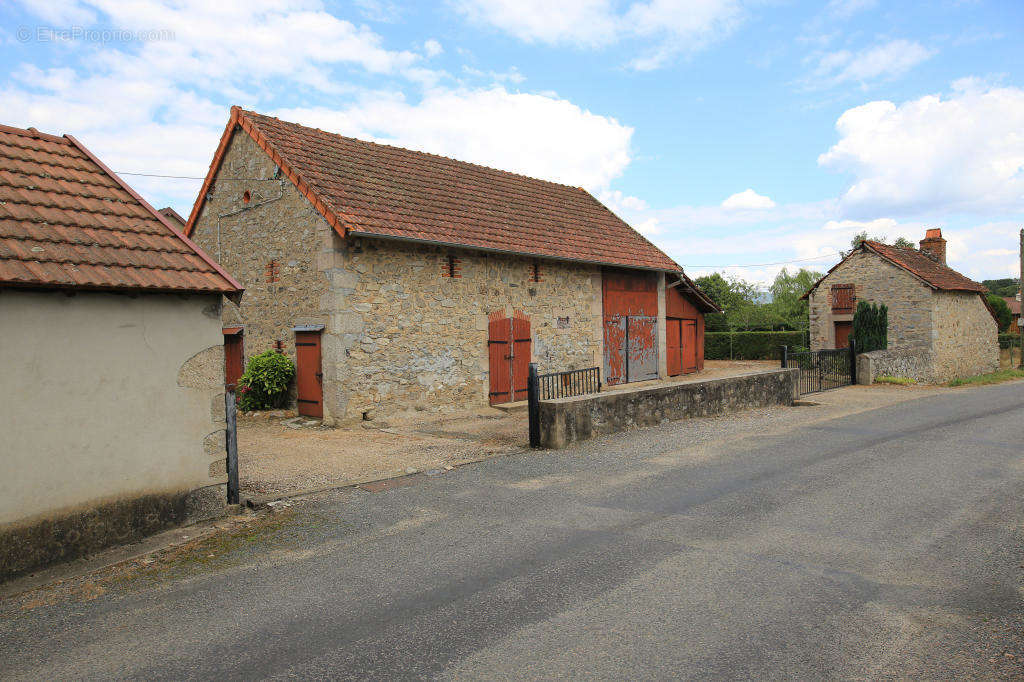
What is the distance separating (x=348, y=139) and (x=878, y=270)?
20059 millimetres

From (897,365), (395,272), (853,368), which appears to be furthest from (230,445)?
(897,365)

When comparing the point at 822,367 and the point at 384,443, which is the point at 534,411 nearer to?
the point at 384,443

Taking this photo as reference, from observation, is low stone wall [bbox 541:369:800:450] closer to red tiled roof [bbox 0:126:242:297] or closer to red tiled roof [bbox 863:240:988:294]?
red tiled roof [bbox 0:126:242:297]

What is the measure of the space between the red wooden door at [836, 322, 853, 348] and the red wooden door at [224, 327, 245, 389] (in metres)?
22.2

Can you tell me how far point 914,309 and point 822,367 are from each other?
859 cm

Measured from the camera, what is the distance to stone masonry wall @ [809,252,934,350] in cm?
2281

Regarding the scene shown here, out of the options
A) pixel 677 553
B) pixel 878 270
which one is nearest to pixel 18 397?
pixel 677 553

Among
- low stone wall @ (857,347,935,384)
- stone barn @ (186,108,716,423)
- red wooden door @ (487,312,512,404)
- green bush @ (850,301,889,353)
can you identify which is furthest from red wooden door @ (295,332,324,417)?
green bush @ (850,301,889,353)

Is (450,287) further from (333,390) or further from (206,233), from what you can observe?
(206,233)

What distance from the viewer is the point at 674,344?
20094mm

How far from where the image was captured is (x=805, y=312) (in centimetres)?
4559

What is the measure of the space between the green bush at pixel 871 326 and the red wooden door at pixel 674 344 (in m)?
8.67

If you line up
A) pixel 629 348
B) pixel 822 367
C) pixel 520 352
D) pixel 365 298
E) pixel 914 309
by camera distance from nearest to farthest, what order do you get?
pixel 365 298 < pixel 520 352 < pixel 822 367 < pixel 629 348 < pixel 914 309

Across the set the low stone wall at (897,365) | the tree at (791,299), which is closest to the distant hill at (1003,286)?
the tree at (791,299)
